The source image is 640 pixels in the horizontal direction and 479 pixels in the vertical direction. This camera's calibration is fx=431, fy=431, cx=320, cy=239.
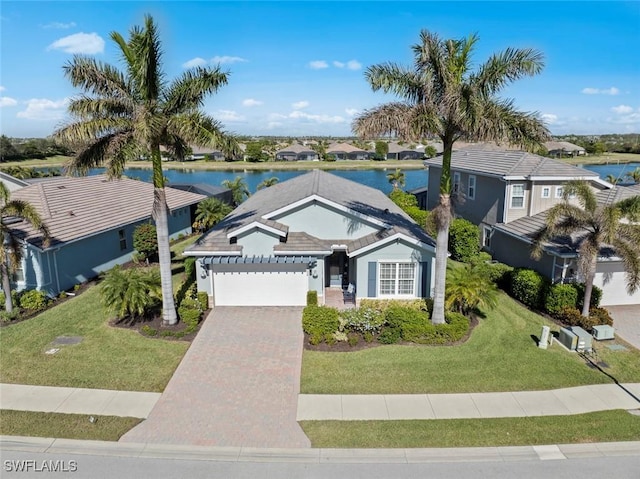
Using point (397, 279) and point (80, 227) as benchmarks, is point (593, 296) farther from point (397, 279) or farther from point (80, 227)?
point (80, 227)

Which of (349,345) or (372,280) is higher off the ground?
(372,280)

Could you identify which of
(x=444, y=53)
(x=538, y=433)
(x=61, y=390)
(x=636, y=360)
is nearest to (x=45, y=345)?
(x=61, y=390)

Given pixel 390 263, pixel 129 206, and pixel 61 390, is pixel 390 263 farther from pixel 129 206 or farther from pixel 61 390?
pixel 129 206

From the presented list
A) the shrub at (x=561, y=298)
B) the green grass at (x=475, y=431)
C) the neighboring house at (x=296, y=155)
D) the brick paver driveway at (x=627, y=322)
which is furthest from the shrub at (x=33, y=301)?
the neighboring house at (x=296, y=155)

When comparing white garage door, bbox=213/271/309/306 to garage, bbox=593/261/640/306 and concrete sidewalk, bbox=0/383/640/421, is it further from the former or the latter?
garage, bbox=593/261/640/306

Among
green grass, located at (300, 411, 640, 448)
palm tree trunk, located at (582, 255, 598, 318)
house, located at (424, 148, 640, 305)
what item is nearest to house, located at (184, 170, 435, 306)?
house, located at (424, 148, 640, 305)

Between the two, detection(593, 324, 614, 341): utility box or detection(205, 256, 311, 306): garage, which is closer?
detection(593, 324, 614, 341): utility box

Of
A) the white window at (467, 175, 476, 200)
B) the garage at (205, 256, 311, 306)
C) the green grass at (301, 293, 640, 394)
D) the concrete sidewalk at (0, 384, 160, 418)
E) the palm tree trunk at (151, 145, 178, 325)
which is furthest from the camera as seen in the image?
the white window at (467, 175, 476, 200)

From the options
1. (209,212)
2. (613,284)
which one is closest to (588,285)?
(613,284)
